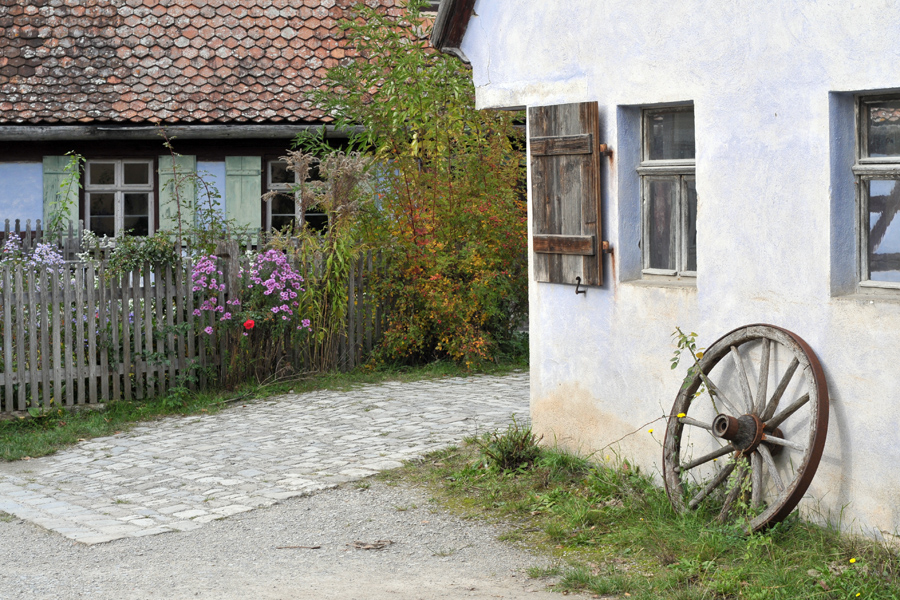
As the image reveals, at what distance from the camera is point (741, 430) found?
18.2 ft

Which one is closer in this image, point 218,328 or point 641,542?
point 641,542

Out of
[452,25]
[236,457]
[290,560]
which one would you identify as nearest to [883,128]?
Answer: [452,25]

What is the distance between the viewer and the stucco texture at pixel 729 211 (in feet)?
16.9

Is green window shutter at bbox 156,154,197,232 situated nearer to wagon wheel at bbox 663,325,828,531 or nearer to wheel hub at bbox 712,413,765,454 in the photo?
wagon wheel at bbox 663,325,828,531

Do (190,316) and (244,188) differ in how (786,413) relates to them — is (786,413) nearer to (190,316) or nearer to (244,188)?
(190,316)

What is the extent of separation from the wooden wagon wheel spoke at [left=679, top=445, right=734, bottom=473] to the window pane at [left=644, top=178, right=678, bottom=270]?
4.16 feet

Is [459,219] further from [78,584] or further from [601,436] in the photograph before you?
[78,584]

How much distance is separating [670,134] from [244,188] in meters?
10.0

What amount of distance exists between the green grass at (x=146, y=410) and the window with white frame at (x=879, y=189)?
20.1ft

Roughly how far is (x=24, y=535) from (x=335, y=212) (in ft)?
20.1

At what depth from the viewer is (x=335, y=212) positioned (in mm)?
11633

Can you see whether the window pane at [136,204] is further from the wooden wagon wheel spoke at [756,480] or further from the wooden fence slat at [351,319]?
the wooden wagon wheel spoke at [756,480]

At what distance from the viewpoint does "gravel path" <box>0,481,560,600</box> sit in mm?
4980

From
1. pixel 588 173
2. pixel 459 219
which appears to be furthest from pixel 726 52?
pixel 459 219
